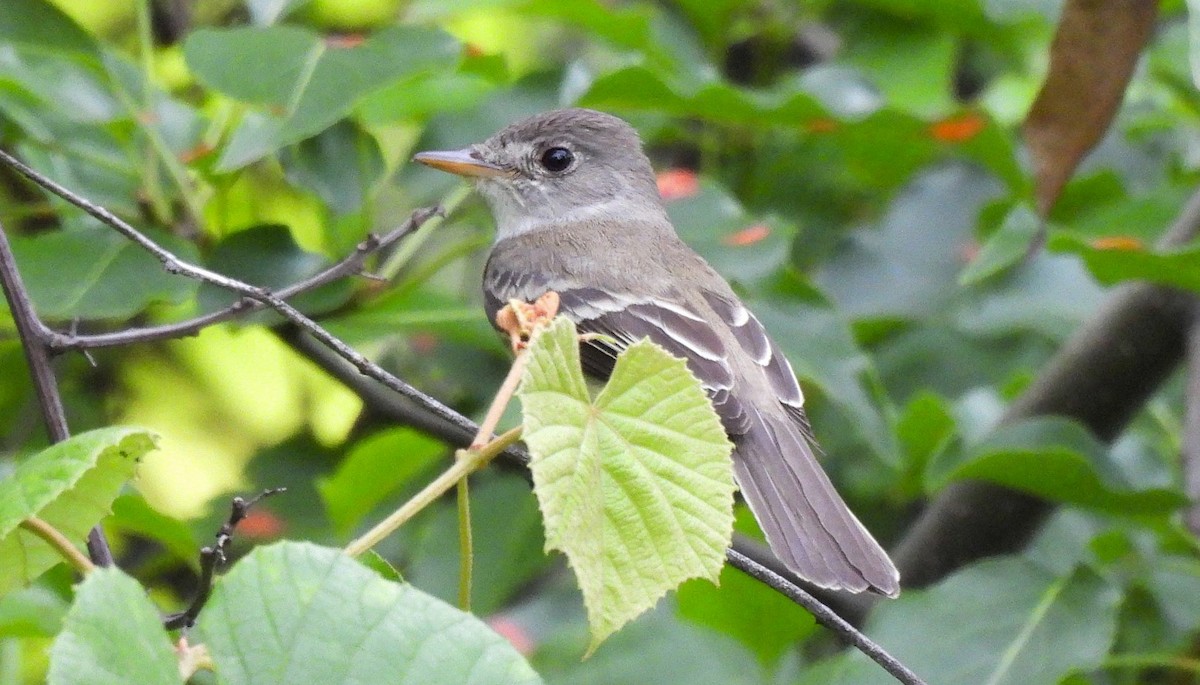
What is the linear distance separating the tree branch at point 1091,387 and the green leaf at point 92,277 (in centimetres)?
184

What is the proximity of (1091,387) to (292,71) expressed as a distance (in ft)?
6.95

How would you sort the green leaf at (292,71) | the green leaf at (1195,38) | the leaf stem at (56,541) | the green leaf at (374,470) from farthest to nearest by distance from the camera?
the green leaf at (374,470) < the green leaf at (292,71) < the green leaf at (1195,38) < the leaf stem at (56,541)

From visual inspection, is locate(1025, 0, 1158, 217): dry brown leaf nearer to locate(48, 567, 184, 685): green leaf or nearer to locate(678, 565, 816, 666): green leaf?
locate(678, 565, 816, 666): green leaf

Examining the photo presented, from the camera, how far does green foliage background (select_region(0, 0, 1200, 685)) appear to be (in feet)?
9.84

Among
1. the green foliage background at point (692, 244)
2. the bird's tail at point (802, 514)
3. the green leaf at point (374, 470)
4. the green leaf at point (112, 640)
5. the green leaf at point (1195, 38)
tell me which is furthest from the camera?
the green leaf at point (374, 470)

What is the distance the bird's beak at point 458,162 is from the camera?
3.48 meters

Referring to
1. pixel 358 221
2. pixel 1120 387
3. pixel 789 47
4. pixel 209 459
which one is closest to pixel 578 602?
pixel 358 221

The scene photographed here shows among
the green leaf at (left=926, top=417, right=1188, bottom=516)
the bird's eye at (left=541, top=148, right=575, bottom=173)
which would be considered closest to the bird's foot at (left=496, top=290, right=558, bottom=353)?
the green leaf at (left=926, top=417, right=1188, bottom=516)

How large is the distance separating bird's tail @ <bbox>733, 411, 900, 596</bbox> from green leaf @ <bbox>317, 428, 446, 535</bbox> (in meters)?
0.86

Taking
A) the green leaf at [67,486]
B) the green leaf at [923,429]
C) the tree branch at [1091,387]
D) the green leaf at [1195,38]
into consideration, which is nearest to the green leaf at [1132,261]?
the tree branch at [1091,387]

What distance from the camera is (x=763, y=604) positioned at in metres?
3.37

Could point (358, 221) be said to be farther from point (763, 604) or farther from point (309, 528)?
point (763, 604)

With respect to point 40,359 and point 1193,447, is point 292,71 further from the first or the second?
point 1193,447

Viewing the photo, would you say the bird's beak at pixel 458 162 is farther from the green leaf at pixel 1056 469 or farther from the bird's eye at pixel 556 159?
the green leaf at pixel 1056 469
